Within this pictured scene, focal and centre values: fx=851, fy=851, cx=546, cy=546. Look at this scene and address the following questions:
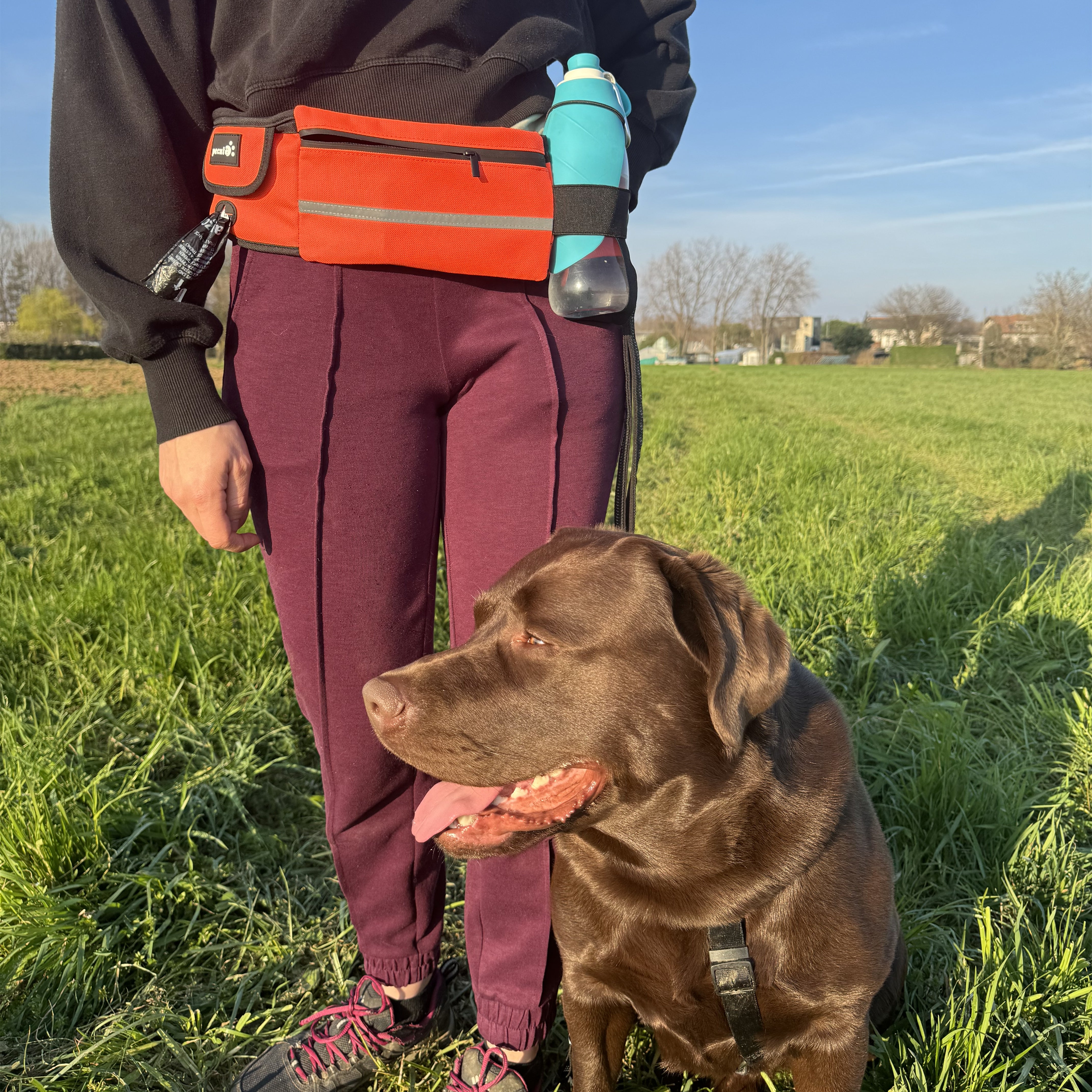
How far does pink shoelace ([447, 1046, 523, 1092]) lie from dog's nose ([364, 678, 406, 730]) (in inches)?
35.5

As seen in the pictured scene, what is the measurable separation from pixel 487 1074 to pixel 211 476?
56.6 inches

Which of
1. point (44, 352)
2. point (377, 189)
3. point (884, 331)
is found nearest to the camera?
point (377, 189)

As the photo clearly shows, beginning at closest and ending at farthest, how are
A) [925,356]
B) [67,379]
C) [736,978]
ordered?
1. [736,978]
2. [67,379]
3. [925,356]

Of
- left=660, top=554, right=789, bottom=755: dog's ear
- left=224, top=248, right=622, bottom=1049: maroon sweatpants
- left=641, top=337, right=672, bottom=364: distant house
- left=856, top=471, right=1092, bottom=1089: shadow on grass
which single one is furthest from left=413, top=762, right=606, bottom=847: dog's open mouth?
left=641, top=337, right=672, bottom=364: distant house

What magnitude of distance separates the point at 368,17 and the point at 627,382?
83cm

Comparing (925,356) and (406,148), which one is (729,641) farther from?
(925,356)

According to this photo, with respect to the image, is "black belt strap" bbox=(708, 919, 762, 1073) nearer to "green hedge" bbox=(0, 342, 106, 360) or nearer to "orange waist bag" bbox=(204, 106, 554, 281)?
"orange waist bag" bbox=(204, 106, 554, 281)

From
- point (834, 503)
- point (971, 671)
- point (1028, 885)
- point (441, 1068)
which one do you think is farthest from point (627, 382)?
point (834, 503)

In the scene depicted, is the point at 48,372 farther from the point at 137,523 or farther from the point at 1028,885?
the point at 1028,885

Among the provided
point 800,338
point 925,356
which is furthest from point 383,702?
point 800,338

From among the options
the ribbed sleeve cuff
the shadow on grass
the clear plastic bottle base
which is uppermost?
the clear plastic bottle base

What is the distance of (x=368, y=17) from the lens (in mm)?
1491

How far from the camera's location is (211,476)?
5.16 feet

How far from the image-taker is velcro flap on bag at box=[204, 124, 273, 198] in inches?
59.1
